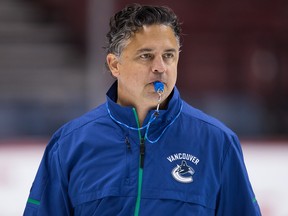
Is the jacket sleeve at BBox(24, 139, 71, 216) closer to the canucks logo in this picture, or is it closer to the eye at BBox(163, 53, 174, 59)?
the canucks logo

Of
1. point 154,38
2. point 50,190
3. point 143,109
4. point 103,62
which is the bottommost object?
point 103,62

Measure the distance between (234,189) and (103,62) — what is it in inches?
156

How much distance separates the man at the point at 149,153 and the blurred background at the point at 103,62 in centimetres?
342

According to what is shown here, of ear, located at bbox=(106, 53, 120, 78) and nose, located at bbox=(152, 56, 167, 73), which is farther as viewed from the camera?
ear, located at bbox=(106, 53, 120, 78)

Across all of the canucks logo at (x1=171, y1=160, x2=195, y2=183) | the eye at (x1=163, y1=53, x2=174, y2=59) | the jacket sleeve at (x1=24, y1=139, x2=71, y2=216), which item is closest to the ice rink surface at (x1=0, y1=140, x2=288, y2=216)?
the jacket sleeve at (x1=24, y1=139, x2=71, y2=216)

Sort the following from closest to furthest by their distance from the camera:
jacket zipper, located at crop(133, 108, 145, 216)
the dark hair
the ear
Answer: jacket zipper, located at crop(133, 108, 145, 216) < the dark hair < the ear

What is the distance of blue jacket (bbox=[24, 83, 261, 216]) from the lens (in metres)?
2.34

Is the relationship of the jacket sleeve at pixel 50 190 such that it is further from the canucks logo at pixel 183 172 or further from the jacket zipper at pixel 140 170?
the canucks logo at pixel 183 172

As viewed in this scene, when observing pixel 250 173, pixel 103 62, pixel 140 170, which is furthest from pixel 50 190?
pixel 103 62

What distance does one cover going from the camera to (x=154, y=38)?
2395 mm

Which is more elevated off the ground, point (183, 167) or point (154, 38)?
point (154, 38)

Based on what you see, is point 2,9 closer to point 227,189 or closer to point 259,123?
point 259,123

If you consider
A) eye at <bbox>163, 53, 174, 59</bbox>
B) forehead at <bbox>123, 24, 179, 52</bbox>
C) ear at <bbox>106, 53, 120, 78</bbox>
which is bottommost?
ear at <bbox>106, 53, 120, 78</bbox>

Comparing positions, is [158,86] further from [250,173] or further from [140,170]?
[250,173]
